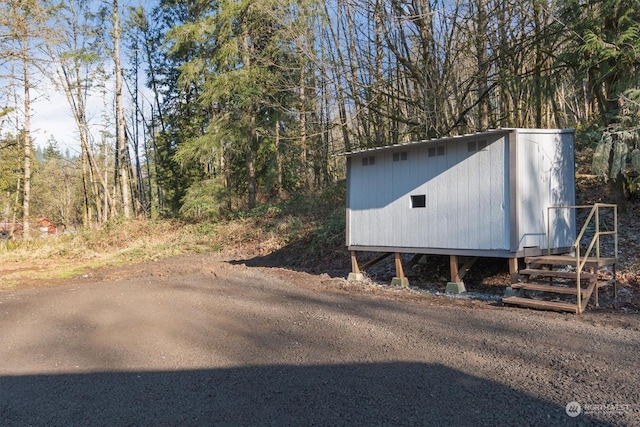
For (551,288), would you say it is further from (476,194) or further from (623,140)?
(623,140)

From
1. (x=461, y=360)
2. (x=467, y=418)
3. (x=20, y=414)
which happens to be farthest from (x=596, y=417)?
(x=20, y=414)

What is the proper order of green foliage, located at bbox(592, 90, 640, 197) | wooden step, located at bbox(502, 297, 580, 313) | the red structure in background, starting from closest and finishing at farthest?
wooden step, located at bbox(502, 297, 580, 313) → green foliage, located at bbox(592, 90, 640, 197) → the red structure in background

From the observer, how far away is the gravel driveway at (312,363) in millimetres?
3359

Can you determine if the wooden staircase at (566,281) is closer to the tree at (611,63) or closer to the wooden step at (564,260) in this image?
the wooden step at (564,260)

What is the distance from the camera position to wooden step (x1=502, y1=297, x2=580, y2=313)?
6213 millimetres

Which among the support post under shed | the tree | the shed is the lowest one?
the support post under shed

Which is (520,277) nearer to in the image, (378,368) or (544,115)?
(378,368)

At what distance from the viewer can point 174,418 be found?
11.0 ft
